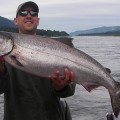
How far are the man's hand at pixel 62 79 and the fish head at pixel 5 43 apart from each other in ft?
1.84

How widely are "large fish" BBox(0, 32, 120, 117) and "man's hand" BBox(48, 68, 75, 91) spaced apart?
59mm

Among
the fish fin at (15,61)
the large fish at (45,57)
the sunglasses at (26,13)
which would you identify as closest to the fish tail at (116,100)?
the large fish at (45,57)

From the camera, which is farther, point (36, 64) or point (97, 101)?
point (97, 101)

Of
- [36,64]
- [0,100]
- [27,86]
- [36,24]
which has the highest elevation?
[36,24]

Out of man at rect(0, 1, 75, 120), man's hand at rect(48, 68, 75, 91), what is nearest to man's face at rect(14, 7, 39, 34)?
man at rect(0, 1, 75, 120)

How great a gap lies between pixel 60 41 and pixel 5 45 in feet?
2.09

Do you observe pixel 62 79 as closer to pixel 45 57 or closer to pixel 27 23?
pixel 45 57

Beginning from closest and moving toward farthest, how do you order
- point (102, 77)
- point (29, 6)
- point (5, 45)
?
1. point (5, 45)
2. point (102, 77)
3. point (29, 6)

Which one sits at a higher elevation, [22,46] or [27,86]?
[22,46]

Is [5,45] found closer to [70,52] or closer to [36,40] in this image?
[36,40]

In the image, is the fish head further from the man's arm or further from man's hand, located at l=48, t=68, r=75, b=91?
man's hand, located at l=48, t=68, r=75, b=91

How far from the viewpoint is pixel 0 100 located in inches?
631

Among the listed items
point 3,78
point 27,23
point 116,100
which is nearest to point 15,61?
point 3,78

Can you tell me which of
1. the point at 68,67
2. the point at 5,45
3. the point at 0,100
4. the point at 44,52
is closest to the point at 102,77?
the point at 68,67
